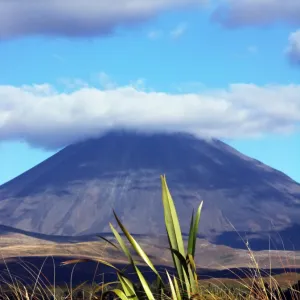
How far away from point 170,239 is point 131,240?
38 centimetres

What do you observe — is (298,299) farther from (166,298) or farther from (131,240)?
(131,240)

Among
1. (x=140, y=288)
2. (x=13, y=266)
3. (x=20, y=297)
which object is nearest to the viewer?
(x=140, y=288)

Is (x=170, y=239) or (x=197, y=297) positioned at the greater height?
(x=170, y=239)

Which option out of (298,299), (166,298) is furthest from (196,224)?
(298,299)

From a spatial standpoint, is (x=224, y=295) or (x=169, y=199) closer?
(x=169, y=199)

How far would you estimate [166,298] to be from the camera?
6.48m

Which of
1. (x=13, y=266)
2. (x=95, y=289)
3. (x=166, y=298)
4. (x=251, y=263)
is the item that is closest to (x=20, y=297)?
(x=95, y=289)

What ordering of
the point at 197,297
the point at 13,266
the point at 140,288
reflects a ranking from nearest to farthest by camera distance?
the point at 197,297, the point at 140,288, the point at 13,266

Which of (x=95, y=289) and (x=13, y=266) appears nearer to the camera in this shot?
(x=95, y=289)

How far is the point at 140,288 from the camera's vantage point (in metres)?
6.78

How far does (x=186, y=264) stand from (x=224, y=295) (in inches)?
30.1

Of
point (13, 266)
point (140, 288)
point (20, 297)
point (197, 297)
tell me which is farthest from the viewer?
point (13, 266)

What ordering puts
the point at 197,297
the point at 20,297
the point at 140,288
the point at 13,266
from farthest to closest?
the point at 13,266 → the point at 20,297 → the point at 140,288 → the point at 197,297

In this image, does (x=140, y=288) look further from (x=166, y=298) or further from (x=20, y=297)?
(x=20, y=297)
